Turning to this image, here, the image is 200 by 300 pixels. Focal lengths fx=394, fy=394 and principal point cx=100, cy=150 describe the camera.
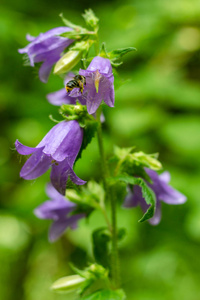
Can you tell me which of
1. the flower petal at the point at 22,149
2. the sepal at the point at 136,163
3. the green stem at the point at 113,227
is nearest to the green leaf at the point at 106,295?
the green stem at the point at 113,227

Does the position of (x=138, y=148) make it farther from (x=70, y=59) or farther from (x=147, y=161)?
(x=70, y=59)

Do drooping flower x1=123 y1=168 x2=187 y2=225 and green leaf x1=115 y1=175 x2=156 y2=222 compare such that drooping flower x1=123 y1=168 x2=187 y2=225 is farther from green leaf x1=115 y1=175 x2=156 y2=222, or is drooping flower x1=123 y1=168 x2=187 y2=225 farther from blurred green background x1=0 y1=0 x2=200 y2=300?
blurred green background x1=0 y1=0 x2=200 y2=300

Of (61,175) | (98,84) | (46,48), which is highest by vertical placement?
(46,48)

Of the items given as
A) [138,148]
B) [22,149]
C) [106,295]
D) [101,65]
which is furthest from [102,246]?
[138,148]

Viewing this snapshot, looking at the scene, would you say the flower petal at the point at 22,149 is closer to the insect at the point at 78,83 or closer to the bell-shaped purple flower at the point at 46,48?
the insect at the point at 78,83

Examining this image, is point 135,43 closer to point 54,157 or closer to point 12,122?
point 12,122

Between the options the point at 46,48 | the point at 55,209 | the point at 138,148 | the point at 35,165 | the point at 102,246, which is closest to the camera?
the point at 35,165

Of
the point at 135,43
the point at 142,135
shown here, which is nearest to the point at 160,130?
the point at 142,135
